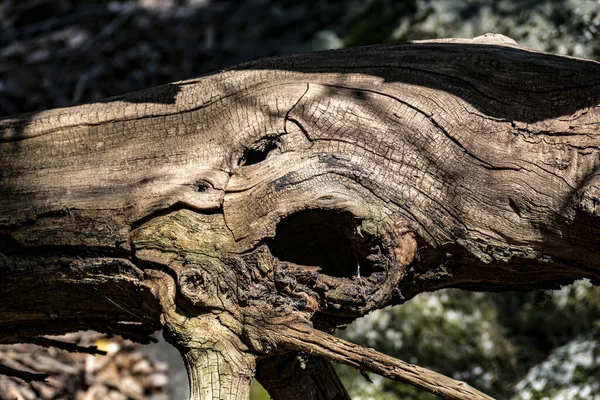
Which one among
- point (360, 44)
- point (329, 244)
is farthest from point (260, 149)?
point (360, 44)

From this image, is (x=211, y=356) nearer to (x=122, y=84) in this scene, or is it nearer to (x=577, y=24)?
(x=577, y=24)

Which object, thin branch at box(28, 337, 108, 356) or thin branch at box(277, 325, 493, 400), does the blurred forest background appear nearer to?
thin branch at box(28, 337, 108, 356)

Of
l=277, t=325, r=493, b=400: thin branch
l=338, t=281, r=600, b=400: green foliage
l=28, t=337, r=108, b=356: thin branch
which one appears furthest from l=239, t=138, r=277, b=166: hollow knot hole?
l=338, t=281, r=600, b=400: green foliage

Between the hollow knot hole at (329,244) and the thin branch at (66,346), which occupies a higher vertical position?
the hollow knot hole at (329,244)

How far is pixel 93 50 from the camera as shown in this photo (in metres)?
6.29

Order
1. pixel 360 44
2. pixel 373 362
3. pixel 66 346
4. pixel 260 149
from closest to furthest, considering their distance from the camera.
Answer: pixel 373 362, pixel 260 149, pixel 66 346, pixel 360 44

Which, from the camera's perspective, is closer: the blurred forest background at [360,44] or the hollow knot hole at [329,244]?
the hollow knot hole at [329,244]

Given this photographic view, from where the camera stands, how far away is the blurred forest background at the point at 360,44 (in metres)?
4.29

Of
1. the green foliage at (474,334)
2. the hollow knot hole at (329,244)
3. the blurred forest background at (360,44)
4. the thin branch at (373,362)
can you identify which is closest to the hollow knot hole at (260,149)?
the hollow knot hole at (329,244)

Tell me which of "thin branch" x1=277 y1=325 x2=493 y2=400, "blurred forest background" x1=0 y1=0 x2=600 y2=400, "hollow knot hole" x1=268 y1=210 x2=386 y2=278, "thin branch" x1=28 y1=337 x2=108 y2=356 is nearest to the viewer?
"thin branch" x1=277 y1=325 x2=493 y2=400

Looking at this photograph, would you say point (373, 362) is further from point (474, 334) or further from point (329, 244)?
point (474, 334)

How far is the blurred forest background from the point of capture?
4293 millimetres

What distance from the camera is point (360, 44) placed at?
203 inches

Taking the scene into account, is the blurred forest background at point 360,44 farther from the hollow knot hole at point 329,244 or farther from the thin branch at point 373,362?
the thin branch at point 373,362
